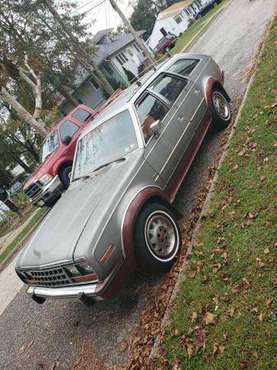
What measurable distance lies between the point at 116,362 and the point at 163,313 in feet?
2.47

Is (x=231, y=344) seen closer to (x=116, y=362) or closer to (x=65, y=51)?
(x=116, y=362)

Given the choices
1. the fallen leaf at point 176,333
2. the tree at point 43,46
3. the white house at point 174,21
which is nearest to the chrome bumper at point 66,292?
the fallen leaf at point 176,333

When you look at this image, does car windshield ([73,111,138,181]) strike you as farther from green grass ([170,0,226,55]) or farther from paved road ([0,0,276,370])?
green grass ([170,0,226,55])

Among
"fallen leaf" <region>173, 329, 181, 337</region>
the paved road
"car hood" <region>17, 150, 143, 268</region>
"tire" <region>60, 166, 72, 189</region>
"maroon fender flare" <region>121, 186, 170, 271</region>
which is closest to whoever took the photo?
"fallen leaf" <region>173, 329, 181, 337</region>

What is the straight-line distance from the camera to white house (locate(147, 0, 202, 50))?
194 ft

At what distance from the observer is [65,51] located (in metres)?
30.3

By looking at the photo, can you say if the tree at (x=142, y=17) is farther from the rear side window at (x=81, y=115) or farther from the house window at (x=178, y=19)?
the rear side window at (x=81, y=115)

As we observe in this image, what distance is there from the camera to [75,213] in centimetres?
478

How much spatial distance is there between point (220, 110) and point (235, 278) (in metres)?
4.00

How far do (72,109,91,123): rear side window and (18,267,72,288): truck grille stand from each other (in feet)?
23.0

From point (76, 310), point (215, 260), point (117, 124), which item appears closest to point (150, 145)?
point (117, 124)

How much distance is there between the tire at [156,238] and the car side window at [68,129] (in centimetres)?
675

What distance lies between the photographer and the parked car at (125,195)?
163 inches

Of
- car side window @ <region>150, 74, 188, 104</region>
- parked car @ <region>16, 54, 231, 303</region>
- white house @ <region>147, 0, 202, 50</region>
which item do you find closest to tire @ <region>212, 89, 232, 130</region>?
parked car @ <region>16, 54, 231, 303</region>
